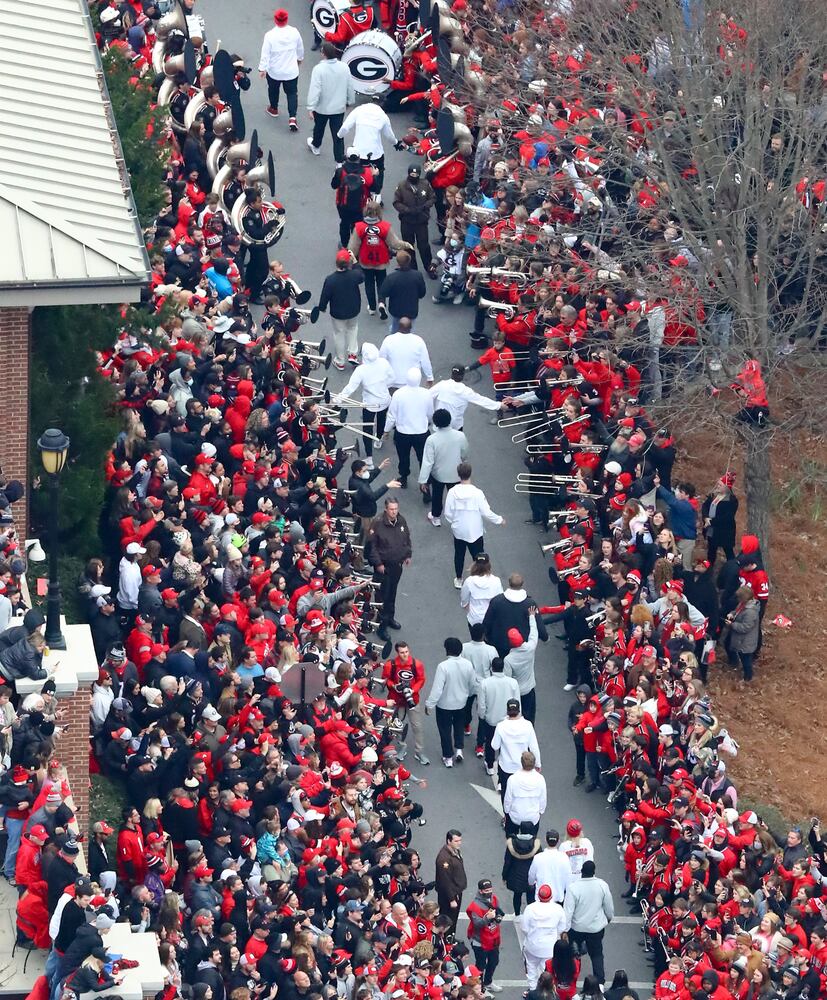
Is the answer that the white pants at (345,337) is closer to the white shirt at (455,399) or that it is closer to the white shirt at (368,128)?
the white shirt at (455,399)

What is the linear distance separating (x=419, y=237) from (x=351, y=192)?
971 millimetres

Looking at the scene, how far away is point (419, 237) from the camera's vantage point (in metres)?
34.6

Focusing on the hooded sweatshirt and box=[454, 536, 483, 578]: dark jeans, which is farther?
→ the hooded sweatshirt

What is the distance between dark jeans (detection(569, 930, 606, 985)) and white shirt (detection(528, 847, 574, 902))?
378mm

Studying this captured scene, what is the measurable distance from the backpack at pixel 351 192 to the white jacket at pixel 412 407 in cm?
394

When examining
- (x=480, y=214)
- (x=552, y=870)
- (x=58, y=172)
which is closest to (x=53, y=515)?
(x=58, y=172)

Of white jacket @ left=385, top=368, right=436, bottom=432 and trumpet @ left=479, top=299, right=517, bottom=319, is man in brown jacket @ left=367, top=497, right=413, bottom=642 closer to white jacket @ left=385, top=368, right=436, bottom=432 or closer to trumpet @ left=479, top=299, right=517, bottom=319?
white jacket @ left=385, top=368, right=436, bottom=432

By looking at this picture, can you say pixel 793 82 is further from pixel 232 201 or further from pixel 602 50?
pixel 232 201

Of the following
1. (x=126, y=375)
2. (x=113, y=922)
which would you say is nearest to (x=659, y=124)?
(x=126, y=375)

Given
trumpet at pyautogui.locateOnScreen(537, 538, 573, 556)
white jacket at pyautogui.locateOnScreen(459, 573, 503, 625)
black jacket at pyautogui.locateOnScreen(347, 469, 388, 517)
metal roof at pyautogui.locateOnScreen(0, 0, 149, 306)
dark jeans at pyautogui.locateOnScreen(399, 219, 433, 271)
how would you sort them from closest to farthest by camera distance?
metal roof at pyautogui.locateOnScreen(0, 0, 149, 306)
white jacket at pyautogui.locateOnScreen(459, 573, 503, 625)
black jacket at pyautogui.locateOnScreen(347, 469, 388, 517)
trumpet at pyautogui.locateOnScreen(537, 538, 573, 556)
dark jeans at pyautogui.locateOnScreen(399, 219, 433, 271)

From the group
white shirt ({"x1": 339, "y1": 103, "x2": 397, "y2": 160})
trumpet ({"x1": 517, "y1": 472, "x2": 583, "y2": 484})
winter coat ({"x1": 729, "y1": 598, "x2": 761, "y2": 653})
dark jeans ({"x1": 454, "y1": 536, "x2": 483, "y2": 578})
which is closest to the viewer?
winter coat ({"x1": 729, "y1": 598, "x2": 761, "y2": 653})

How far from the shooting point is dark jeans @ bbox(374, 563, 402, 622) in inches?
1166

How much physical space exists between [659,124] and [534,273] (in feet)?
7.07

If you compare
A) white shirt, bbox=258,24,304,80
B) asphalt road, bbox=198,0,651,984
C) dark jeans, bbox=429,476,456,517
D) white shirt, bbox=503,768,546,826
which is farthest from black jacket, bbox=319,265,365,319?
white shirt, bbox=503,768,546,826
